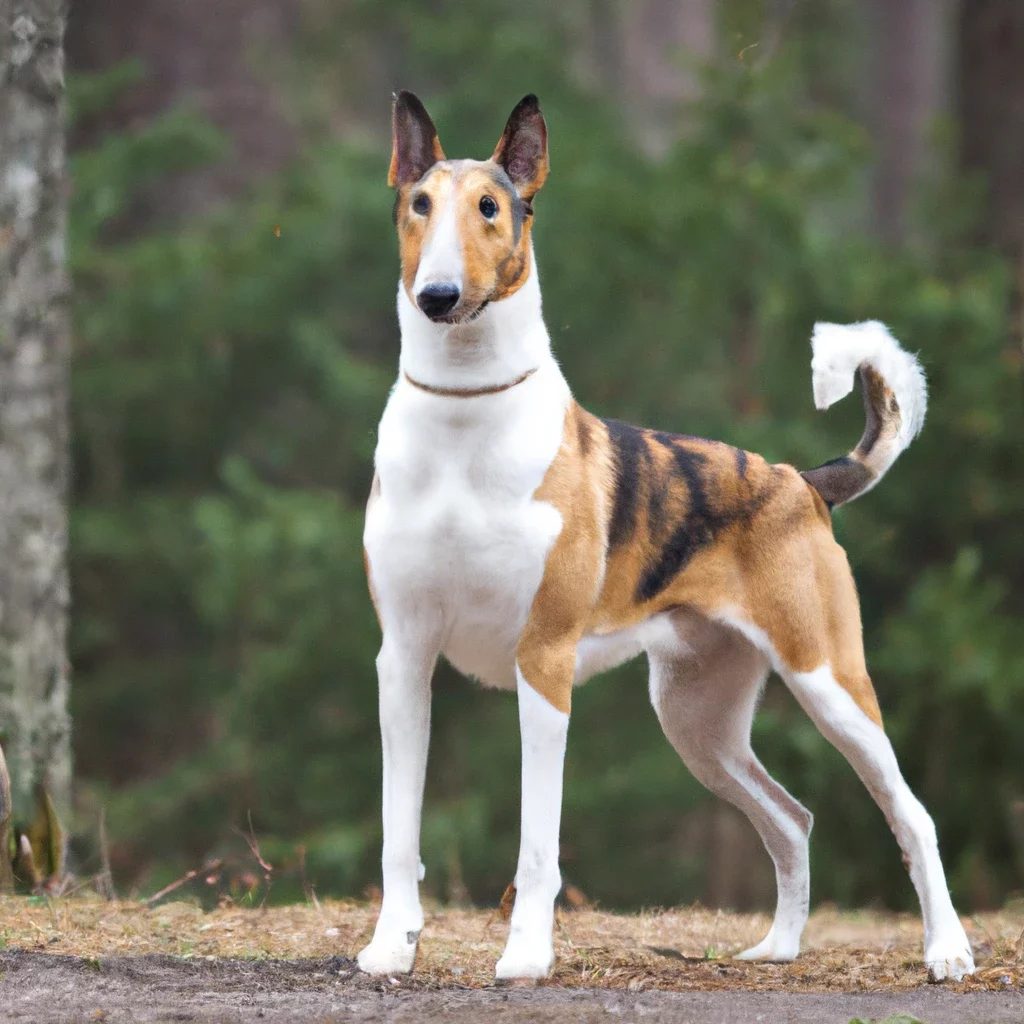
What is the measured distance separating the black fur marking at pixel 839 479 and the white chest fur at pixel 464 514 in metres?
1.32

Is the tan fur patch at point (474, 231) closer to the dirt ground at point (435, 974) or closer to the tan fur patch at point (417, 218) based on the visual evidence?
the tan fur patch at point (417, 218)

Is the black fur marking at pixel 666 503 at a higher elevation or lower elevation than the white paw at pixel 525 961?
higher

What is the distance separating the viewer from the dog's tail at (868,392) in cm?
574

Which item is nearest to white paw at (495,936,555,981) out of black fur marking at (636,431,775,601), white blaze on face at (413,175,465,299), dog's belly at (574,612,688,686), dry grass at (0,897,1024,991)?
dry grass at (0,897,1024,991)

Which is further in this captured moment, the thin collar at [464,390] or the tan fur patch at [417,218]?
the thin collar at [464,390]

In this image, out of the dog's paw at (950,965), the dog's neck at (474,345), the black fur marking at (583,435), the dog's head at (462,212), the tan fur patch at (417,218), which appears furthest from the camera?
the dog's paw at (950,965)

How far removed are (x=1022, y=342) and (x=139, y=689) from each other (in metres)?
7.31

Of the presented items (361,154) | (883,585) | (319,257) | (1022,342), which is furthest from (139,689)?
(1022,342)

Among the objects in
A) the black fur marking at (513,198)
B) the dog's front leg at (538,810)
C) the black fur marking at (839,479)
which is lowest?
the dog's front leg at (538,810)

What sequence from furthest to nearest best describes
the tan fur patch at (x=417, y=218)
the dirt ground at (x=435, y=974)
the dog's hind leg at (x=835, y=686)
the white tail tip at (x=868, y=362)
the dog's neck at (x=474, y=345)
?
the white tail tip at (x=868, y=362)
the dog's hind leg at (x=835, y=686)
the dog's neck at (x=474, y=345)
the tan fur patch at (x=417, y=218)
the dirt ground at (x=435, y=974)

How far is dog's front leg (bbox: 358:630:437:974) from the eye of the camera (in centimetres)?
504

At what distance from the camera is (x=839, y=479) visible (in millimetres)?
5906

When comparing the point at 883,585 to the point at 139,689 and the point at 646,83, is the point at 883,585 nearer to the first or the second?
the point at 139,689

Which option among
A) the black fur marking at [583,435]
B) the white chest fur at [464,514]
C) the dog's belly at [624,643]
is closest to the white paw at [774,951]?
the dog's belly at [624,643]
